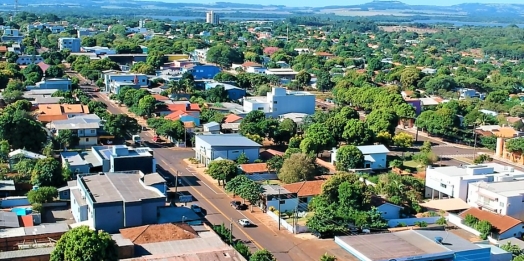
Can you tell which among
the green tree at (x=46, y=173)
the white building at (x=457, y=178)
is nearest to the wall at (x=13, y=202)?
the green tree at (x=46, y=173)

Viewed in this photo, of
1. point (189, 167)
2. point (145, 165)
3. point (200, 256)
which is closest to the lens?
point (200, 256)

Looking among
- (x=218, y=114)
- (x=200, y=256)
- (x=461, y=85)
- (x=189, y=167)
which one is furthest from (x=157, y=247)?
(x=461, y=85)

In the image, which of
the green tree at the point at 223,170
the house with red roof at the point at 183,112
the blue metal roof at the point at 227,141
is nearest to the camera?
the green tree at the point at 223,170

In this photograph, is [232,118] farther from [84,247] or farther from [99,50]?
[99,50]

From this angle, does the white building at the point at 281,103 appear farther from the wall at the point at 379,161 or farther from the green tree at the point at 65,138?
the green tree at the point at 65,138

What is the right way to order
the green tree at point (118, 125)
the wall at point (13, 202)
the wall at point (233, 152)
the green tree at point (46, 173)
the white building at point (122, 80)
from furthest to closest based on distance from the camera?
the white building at point (122, 80) → the green tree at point (118, 125) → the wall at point (233, 152) → the green tree at point (46, 173) → the wall at point (13, 202)

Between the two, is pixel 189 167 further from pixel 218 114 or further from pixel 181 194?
pixel 218 114
